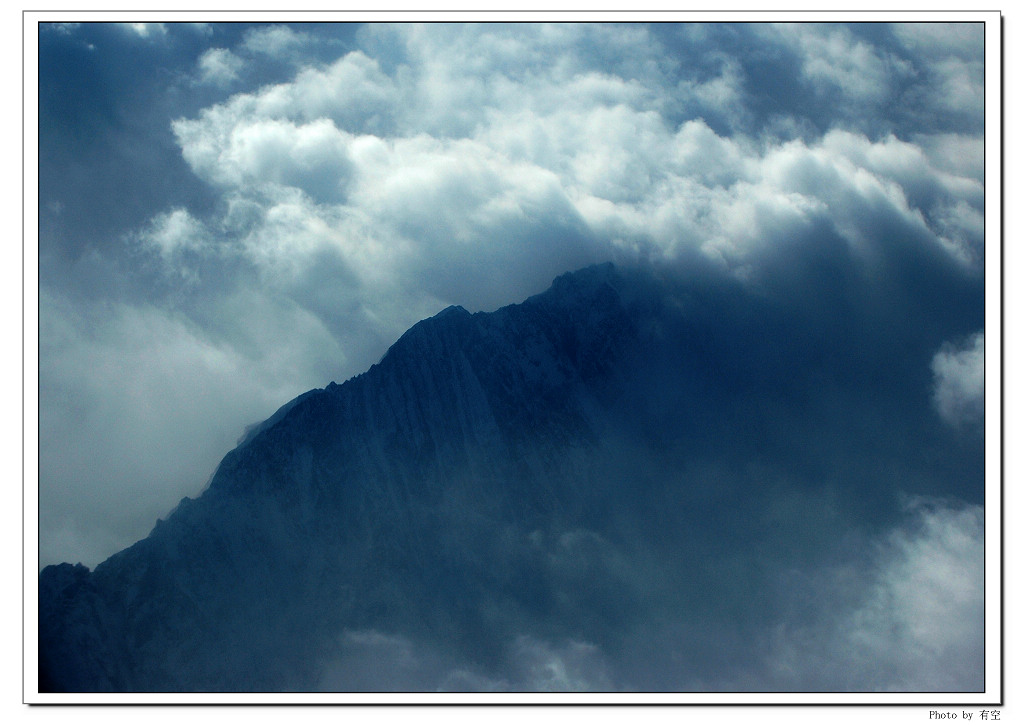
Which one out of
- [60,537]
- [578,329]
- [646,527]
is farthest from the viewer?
[578,329]

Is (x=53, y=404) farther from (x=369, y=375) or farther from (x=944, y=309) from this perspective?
(x=944, y=309)

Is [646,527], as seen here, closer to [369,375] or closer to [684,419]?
[684,419]

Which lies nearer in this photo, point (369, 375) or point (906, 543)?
point (906, 543)

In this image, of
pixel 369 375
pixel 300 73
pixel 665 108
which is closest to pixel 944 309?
pixel 665 108

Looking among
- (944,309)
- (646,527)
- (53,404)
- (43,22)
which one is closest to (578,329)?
(646,527)

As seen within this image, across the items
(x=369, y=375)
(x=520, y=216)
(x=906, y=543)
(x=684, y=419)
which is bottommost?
(x=906, y=543)

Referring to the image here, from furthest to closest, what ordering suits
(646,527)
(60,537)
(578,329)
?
(578,329) < (646,527) < (60,537)

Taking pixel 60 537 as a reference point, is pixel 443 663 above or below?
below
